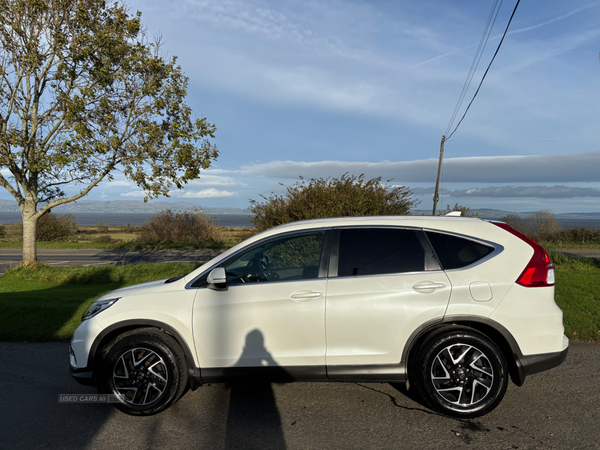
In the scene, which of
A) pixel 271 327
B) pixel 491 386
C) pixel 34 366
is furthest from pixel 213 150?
pixel 491 386

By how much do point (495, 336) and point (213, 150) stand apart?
1012 centimetres

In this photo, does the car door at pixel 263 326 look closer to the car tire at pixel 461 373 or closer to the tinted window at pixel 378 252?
the tinted window at pixel 378 252

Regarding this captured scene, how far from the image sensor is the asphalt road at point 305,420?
327 cm

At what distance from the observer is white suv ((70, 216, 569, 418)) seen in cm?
365

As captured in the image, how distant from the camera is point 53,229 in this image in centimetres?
2919

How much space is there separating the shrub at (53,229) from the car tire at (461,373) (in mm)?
30663

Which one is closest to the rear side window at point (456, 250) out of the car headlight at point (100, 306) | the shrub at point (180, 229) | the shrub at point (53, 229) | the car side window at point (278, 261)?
the car side window at point (278, 261)

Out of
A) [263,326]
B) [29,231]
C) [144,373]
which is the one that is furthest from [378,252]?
[29,231]

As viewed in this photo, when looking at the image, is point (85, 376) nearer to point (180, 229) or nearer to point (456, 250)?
point (456, 250)

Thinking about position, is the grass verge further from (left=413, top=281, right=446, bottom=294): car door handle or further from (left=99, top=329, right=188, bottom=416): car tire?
(left=99, top=329, right=188, bottom=416): car tire

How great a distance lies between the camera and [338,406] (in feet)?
12.8

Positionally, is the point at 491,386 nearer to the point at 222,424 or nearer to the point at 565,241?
the point at 222,424

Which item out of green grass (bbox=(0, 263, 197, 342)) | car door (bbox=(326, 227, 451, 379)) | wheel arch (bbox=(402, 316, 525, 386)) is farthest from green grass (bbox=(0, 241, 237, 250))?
wheel arch (bbox=(402, 316, 525, 386))

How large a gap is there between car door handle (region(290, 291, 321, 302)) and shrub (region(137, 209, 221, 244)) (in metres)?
25.9
